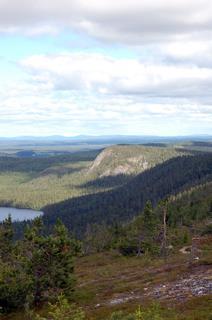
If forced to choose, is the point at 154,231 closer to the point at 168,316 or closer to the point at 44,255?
the point at 44,255

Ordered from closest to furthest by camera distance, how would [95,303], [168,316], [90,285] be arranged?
1. [168,316]
2. [95,303]
3. [90,285]

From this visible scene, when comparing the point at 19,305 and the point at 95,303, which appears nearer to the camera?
the point at 95,303

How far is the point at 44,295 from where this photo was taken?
67062 millimetres

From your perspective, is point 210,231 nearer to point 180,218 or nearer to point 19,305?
point 180,218

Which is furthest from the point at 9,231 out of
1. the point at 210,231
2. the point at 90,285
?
the point at 210,231

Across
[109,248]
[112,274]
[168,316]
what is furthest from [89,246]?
[168,316]

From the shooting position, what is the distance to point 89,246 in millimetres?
173250

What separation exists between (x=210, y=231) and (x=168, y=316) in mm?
98356

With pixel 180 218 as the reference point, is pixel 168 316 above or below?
above

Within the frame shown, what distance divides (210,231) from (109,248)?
33103 millimetres

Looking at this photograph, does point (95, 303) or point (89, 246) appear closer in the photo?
point (95, 303)

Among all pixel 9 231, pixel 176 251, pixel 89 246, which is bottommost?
pixel 89 246

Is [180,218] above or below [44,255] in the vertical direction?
below

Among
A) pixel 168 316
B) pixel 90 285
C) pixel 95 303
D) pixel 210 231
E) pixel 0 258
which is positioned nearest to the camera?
pixel 168 316
